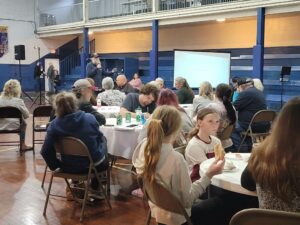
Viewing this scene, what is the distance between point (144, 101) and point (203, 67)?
15.9 feet

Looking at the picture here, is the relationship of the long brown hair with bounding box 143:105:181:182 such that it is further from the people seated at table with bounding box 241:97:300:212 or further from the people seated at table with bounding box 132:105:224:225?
the people seated at table with bounding box 241:97:300:212

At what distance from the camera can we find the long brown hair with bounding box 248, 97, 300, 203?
64.8 inches

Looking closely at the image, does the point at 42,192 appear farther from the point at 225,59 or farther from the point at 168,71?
the point at 168,71

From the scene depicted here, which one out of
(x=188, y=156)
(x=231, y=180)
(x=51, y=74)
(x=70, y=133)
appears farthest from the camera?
(x=51, y=74)

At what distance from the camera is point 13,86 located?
621 cm

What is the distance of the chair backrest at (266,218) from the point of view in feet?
4.74

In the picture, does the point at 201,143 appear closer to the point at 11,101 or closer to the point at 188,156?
the point at 188,156

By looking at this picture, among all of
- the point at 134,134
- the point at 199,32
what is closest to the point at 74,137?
the point at 134,134

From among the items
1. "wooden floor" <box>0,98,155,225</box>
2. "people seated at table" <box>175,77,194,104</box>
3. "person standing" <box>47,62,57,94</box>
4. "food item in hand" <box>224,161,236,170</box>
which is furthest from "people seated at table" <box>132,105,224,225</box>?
"person standing" <box>47,62,57,94</box>

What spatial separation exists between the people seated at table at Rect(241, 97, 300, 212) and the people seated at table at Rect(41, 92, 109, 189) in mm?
2139

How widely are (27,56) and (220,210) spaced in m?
17.1

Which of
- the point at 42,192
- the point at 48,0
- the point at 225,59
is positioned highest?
the point at 48,0

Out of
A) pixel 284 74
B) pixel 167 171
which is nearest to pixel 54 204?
pixel 167 171

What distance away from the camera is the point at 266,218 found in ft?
4.86
